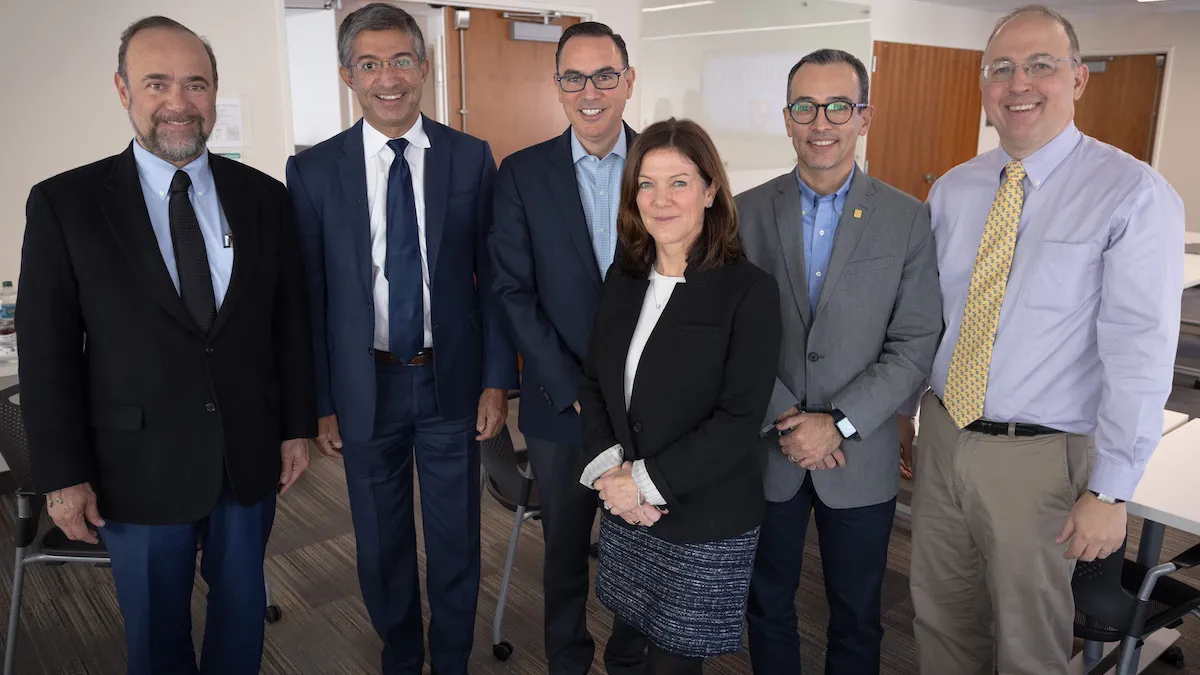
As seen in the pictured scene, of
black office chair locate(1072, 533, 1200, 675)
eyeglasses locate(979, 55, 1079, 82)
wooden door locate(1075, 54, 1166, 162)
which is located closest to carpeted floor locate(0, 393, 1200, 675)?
black office chair locate(1072, 533, 1200, 675)

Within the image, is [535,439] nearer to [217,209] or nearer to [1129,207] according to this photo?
[217,209]

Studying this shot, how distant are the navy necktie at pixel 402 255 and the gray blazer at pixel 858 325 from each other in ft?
3.08

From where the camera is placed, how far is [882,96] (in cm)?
820

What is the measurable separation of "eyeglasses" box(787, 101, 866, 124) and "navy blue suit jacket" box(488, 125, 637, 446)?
601mm

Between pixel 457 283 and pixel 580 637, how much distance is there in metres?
1.09

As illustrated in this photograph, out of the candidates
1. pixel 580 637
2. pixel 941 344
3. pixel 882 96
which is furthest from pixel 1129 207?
pixel 882 96

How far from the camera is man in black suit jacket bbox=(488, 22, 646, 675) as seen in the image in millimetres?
2199

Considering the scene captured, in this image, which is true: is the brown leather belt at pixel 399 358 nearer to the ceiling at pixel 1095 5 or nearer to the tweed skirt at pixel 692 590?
the tweed skirt at pixel 692 590

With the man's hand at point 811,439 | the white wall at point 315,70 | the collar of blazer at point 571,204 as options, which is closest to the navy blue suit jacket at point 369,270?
the collar of blazer at point 571,204

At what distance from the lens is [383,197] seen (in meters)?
2.30

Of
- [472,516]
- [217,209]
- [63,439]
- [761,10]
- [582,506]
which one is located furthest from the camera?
[761,10]

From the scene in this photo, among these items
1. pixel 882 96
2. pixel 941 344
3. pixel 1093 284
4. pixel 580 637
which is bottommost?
pixel 580 637

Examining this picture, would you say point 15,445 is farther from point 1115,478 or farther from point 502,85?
point 502,85

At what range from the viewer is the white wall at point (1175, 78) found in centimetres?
944
